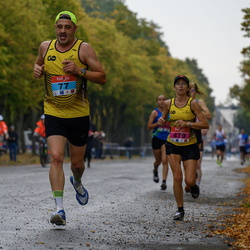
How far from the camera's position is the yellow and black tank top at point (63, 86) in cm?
827

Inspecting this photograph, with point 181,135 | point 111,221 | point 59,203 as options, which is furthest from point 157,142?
point 59,203

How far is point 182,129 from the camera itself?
994 centimetres

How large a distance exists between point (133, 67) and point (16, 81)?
30822 mm

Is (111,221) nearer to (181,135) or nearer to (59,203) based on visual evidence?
(59,203)

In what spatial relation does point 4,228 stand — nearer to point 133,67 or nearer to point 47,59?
point 47,59

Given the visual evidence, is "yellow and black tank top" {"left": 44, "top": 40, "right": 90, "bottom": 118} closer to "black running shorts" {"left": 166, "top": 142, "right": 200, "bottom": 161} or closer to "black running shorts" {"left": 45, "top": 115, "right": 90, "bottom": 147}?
"black running shorts" {"left": 45, "top": 115, "right": 90, "bottom": 147}

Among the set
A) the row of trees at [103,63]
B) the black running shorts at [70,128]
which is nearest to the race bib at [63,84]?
the black running shorts at [70,128]

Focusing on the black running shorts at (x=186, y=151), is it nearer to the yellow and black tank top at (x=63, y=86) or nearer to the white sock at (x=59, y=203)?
the yellow and black tank top at (x=63, y=86)

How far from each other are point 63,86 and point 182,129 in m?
2.21

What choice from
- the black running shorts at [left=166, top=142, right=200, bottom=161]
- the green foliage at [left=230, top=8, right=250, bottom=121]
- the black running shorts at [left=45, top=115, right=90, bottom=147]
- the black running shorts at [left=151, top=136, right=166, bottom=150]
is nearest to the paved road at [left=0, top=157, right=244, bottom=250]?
the black running shorts at [left=166, top=142, right=200, bottom=161]

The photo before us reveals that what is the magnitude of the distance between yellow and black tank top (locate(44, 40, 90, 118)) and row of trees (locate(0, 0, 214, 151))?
21855 millimetres

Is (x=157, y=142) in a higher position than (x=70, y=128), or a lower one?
lower

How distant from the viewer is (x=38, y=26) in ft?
118

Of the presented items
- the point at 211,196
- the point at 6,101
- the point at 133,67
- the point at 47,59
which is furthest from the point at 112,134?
the point at 47,59
